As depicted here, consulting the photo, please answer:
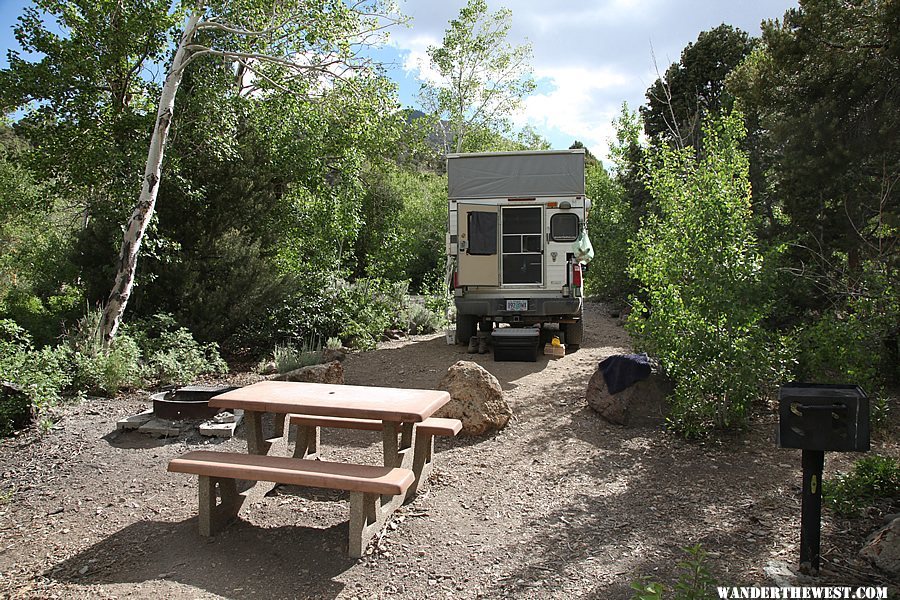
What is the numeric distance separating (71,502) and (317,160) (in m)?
8.33

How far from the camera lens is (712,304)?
17.1 ft

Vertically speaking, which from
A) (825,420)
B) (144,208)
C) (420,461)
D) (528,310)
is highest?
(144,208)

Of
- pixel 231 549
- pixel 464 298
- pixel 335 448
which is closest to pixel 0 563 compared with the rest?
pixel 231 549

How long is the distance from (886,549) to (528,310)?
6.71 metres

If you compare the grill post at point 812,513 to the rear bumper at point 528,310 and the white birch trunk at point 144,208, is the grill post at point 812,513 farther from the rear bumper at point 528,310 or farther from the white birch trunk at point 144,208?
the white birch trunk at point 144,208

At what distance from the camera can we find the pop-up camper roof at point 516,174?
31.5ft

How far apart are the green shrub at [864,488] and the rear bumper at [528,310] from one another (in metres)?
5.73

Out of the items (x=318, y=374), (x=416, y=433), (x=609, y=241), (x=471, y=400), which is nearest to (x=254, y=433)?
(x=416, y=433)

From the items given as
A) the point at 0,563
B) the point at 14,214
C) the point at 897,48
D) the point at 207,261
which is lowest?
the point at 0,563

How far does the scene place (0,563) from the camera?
3.48 meters

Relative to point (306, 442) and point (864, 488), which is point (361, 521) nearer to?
point (306, 442)

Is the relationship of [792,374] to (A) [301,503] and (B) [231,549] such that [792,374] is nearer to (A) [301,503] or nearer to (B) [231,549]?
(A) [301,503]

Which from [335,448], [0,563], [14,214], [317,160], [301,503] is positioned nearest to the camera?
[0,563]

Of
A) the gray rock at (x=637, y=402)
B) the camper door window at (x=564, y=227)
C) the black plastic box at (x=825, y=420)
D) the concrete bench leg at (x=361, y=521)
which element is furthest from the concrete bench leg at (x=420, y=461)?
the camper door window at (x=564, y=227)
